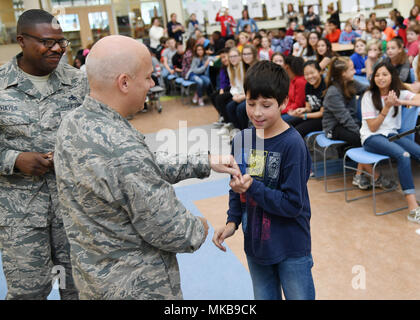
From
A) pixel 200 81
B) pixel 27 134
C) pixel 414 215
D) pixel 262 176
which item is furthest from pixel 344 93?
pixel 200 81

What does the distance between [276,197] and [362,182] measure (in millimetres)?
2845

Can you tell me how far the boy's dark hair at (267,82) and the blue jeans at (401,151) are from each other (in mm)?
2285

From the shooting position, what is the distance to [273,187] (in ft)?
4.99

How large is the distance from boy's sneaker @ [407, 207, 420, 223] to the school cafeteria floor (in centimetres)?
4

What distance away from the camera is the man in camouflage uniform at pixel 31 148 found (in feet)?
5.78

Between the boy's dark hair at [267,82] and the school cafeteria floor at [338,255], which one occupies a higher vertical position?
the boy's dark hair at [267,82]

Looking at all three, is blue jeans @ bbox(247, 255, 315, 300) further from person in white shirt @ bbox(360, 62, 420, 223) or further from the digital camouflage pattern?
person in white shirt @ bbox(360, 62, 420, 223)

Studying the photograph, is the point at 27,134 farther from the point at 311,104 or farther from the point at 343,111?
the point at 311,104

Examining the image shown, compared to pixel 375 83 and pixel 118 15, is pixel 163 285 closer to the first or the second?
pixel 375 83

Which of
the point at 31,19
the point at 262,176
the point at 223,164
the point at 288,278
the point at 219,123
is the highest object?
the point at 31,19

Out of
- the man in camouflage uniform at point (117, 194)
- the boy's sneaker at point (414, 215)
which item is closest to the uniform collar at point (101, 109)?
the man in camouflage uniform at point (117, 194)
